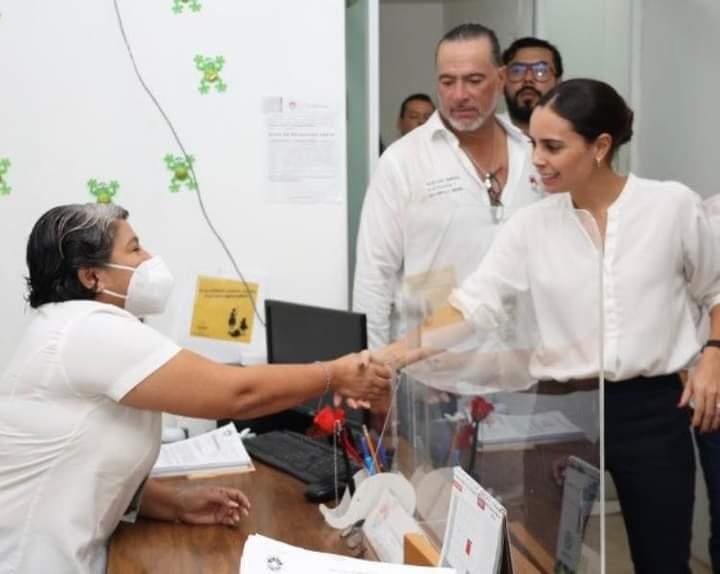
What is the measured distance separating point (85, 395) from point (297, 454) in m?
0.74

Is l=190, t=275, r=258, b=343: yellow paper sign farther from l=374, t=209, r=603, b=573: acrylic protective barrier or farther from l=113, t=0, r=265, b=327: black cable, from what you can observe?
l=374, t=209, r=603, b=573: acrylic protective barrier

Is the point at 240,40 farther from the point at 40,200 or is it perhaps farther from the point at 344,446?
the point at 344,446

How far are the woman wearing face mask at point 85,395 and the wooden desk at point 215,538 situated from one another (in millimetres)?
81

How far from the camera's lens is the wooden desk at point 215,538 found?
1.69m

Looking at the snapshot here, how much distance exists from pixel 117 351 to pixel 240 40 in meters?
1.46

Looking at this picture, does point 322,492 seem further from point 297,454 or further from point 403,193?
point 403,193

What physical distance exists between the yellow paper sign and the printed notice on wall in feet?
1.02

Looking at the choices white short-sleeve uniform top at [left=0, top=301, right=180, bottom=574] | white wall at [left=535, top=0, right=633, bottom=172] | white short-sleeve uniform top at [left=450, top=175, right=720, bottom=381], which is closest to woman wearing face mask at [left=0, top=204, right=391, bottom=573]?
white short-sleeve uniform top at [left=0, top=301, right=180, bottom=574]

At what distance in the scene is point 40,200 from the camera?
279cm

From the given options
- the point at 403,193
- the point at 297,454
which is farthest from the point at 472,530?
the point at 403,193

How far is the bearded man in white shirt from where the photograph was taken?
266 cm

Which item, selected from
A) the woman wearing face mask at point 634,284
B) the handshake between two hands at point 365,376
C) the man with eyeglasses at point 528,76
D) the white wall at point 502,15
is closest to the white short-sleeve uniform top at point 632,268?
the woman wearing face mask at point 634,284

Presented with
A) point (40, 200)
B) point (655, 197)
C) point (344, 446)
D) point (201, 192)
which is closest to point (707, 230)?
point (655, 197)

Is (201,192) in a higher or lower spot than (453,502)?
higher
